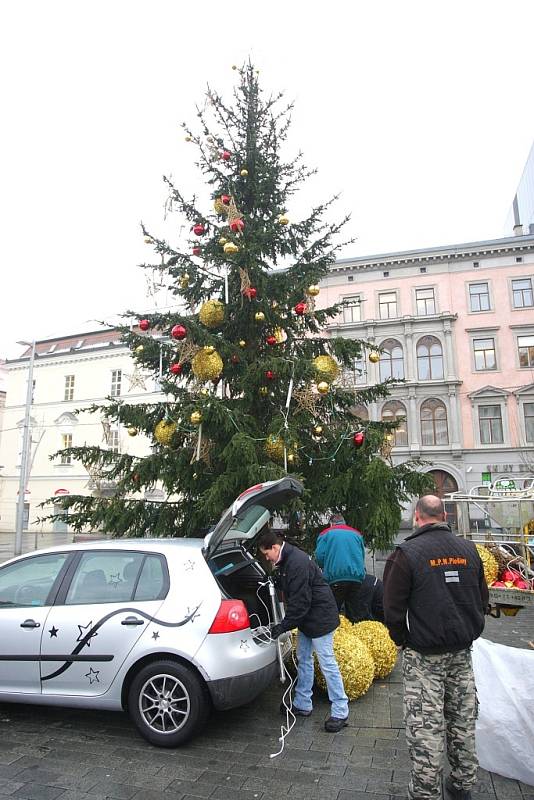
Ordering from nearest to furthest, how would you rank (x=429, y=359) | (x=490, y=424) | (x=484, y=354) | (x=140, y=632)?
(x=140, y=632)
(x=490, y=424)
(x=484, y=354)
(x=429, y=359)

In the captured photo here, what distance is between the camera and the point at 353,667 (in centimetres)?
529

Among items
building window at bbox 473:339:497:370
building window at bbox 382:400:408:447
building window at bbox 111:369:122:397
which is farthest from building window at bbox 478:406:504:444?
building window at bbox 111:369:122:397

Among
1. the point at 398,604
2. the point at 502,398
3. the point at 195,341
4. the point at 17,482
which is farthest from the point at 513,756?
the point at 17,482

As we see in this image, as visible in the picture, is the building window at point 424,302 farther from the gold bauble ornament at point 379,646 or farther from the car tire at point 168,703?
the car tire at point 168,703

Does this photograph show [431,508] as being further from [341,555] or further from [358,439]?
[358,439]

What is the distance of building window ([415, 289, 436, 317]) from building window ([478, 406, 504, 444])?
6.84 meters

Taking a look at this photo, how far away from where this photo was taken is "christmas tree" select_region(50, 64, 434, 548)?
7.43m

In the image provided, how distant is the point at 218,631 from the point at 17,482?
4056 cm

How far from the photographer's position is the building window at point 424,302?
113 feet

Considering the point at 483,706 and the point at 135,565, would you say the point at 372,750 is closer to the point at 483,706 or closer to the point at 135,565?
the point at 483,706

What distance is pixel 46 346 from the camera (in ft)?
140

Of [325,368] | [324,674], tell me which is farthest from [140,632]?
[325,368]

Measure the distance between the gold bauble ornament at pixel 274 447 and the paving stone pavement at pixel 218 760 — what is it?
3016 mm

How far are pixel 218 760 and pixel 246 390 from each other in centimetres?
486
